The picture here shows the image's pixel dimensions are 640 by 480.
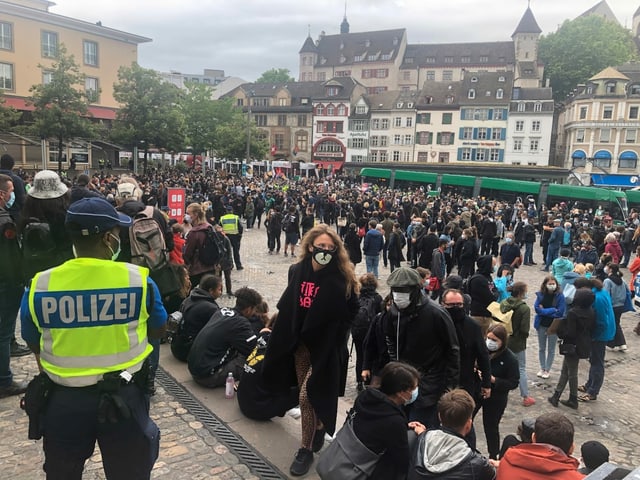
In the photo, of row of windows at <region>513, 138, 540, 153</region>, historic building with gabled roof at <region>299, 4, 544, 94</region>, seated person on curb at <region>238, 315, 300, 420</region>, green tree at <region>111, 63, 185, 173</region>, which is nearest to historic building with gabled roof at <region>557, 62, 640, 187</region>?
row of windows at <region>513, 138, 540, 153</region>

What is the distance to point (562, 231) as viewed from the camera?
16.5m

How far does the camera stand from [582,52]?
232 ft

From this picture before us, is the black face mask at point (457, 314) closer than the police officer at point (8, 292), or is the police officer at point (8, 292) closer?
the black face mask at point (457, 314)

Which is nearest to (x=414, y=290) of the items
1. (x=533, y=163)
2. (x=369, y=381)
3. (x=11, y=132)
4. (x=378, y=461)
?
(x=369, y=381)

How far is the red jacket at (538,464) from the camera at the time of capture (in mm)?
2936

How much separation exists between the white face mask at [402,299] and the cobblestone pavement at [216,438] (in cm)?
178

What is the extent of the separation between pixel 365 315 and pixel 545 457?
3.68 meters

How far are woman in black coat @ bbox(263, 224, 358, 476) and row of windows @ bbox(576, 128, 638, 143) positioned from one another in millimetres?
62083

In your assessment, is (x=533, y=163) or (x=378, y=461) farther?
(x=533, y=163)

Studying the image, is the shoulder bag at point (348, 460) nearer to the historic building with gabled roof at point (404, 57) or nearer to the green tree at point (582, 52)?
the green tree at point (582, 52)

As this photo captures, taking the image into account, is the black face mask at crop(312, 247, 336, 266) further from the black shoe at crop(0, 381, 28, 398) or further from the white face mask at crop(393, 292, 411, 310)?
the black shoe at crop(0, 381, 28, 398)

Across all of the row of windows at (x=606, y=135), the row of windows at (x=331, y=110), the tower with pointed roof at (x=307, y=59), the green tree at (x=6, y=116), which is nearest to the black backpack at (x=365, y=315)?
the green tree at (x=6, y=116)

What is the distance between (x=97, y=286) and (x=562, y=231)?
16457 mm

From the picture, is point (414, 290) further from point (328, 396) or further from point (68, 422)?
point (68, 422)
